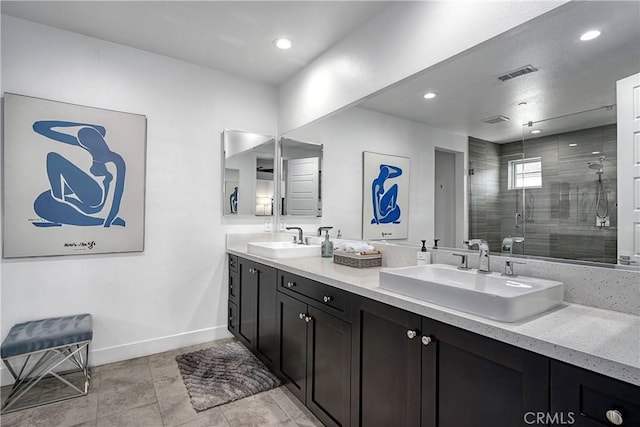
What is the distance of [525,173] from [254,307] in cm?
211

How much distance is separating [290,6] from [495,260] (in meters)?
2.02

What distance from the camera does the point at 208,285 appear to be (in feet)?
10.2

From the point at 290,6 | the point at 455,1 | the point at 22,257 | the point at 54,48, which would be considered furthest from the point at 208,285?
the point at 455,1

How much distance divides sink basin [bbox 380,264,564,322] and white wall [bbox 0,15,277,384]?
2.18m

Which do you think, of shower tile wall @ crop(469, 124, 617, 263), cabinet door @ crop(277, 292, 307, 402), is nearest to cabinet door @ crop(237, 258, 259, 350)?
cabinet door @ crop(277, 292, 307, 402)

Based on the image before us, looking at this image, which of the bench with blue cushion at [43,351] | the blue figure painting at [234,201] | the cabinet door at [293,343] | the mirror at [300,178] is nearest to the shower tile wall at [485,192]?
the cabinet door at [293,343]

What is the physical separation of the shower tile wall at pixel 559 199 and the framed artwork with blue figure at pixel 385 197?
0.53 m

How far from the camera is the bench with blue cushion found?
1.99 metres

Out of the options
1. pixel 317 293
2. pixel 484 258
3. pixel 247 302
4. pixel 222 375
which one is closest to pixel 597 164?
pixel 484 258

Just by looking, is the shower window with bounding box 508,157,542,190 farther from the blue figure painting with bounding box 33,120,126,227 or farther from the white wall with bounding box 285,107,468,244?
the blue figure painting with bounding box 33,120,126,227

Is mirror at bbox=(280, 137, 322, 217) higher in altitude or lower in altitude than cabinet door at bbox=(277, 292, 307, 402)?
higher

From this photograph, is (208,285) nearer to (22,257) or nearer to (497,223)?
(22,257)

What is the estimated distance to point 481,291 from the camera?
1219 millimetres

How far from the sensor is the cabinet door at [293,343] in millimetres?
1946
